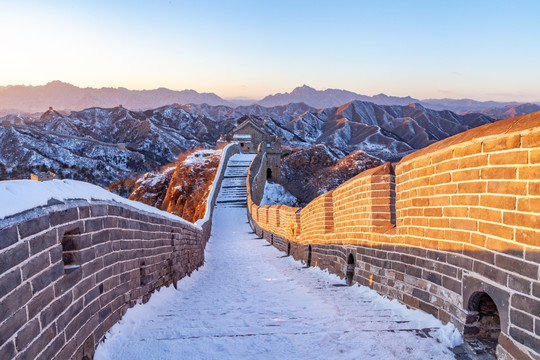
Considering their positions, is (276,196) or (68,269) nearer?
(68,269)

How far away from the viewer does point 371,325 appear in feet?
11.3

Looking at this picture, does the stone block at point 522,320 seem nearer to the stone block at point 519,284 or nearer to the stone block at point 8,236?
the stone block at point 519,284

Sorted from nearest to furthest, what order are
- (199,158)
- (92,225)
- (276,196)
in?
1. (92,225)
2. (199,158)
3. (276,196)

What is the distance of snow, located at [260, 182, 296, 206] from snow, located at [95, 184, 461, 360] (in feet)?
88.6

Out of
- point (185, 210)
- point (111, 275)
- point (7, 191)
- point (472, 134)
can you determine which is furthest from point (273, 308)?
point (185, 210)

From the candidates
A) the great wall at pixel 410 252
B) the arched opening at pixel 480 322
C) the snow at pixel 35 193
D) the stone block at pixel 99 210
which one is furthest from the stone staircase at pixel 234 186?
the arched opening at pixel 480 322

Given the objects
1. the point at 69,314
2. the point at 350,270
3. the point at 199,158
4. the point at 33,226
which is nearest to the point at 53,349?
the point at 69,314

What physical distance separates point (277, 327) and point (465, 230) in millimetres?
1894

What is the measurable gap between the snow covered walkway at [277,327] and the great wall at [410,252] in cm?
20

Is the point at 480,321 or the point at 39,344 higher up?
the point at 39,344

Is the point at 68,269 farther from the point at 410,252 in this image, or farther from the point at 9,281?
the point at 410,252

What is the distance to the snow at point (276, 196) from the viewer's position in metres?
33.3

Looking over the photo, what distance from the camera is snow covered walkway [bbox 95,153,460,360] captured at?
→ 2883 mm

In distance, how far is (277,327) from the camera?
3.49 m
